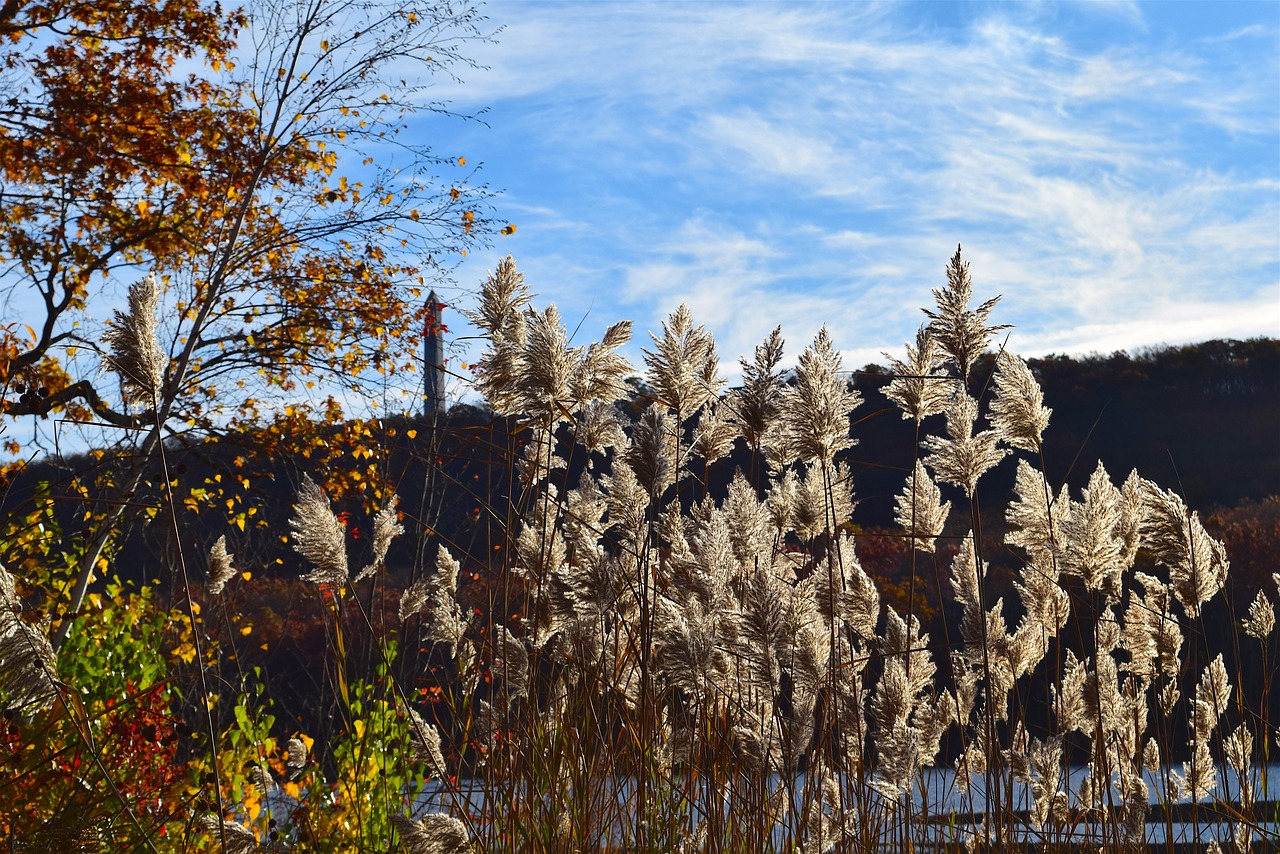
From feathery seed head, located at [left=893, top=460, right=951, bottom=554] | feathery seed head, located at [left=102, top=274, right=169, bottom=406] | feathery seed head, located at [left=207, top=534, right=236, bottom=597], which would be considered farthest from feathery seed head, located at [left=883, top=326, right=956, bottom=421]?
feathery seed head, located at [left=207, top=534, right=236, bottom=597]

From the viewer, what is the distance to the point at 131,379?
256 centimetres

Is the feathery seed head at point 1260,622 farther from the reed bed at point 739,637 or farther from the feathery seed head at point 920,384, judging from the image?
the feathery seed head at point 920,384

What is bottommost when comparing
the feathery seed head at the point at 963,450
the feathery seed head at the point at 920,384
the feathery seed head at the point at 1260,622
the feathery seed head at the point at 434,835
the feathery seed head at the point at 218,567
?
the feathery seed head at the point at 434,835

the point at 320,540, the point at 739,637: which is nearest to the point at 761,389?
the point at 739,637

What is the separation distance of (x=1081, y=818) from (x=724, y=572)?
1978 millimetres

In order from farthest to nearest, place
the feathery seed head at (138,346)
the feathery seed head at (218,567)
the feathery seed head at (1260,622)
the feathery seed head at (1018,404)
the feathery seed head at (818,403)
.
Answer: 1. the feathery seed head at (1260,622)
2. the feathery seed head at (218,567)
3. the feathery seed head at (1018,404)
4. the feathery seed head at (818,403)
5. the feathery seed head at (138,346)

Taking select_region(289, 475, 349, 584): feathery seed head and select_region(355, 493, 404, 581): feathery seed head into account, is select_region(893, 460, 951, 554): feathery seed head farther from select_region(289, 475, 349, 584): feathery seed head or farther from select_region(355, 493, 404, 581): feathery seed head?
select_region(289, 475, 349, 584): feathery seed head

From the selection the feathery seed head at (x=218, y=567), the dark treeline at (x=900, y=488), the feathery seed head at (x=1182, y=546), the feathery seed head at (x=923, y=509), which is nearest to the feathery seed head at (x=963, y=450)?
the feathery seed head at (x=923, y=509)

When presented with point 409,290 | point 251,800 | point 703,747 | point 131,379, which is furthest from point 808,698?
point 409,290

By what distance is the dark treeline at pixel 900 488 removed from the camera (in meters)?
11.1

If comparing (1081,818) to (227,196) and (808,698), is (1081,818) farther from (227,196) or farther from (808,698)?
(227,196)

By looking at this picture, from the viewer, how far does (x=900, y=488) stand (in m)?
19.1

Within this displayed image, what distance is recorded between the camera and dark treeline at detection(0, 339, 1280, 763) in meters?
11.1

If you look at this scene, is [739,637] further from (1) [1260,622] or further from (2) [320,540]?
(1) [1260,622]
